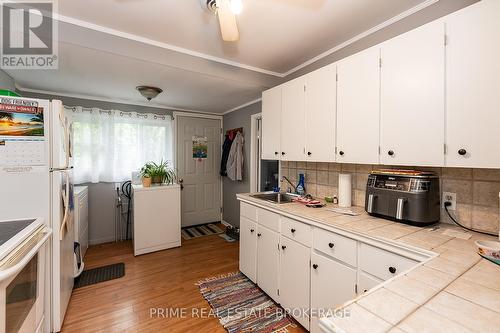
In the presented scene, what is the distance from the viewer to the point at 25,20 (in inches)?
64.1

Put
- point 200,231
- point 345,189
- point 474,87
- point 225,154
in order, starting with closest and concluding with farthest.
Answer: point 474,87 < point 345,189 < point 200,231 < point 225,154

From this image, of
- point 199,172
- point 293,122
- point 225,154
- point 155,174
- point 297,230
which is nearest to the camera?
point 297,230

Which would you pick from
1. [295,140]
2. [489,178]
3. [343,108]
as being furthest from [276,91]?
[489,178]

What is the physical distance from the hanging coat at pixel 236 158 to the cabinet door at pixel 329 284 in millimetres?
2355

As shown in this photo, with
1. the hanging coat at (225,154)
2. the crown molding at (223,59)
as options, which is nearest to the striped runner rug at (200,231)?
the hanging coat at (225,154)

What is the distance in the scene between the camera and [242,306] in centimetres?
201

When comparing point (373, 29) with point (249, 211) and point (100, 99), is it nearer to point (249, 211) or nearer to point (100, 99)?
point (249, 211)

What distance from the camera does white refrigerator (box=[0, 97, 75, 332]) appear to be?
1444 millimetres

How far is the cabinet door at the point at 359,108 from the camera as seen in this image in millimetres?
1524

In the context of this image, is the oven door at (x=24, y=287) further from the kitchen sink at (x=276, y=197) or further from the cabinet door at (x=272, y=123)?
the cabinet door at (x=272, y=123)

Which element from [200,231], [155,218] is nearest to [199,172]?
[200,231]

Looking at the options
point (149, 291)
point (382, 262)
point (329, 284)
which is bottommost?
point (149, 291)

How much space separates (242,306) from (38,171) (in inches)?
75.0

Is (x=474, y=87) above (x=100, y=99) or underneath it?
underneath
